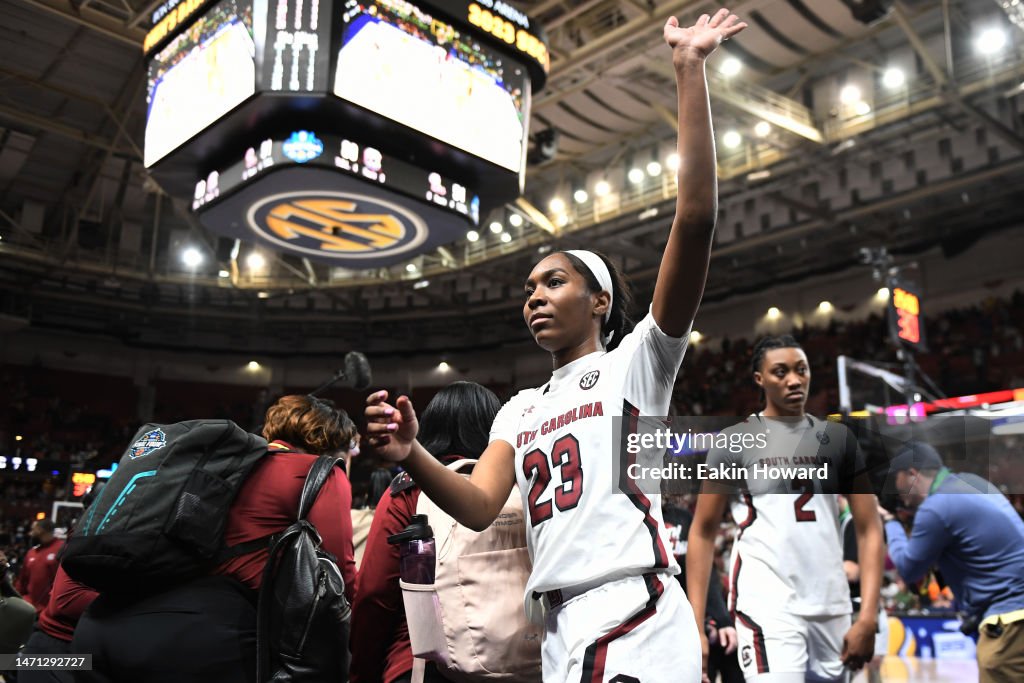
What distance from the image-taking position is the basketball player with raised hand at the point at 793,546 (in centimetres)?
342

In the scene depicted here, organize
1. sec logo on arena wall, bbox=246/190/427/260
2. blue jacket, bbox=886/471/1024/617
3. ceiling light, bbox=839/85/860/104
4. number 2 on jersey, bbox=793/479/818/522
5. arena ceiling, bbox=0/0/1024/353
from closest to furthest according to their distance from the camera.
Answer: blue jacket, bbox=886/471/1024/617 → number 2 on jersey, bbox=793/479/818/522 → sec logo on arena wall, bbox=246/190/427/260 → arena ceiling, bbox=0/0/1024/353 → ceiling light, bbox=839/85/860/104

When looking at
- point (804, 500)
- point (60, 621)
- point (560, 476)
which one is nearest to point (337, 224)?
point (60, 621)

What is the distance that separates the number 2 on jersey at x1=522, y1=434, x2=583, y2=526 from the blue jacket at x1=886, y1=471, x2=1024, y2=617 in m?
2.17

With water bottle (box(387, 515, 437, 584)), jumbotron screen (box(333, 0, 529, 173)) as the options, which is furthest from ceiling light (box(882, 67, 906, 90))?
water bottle (box(387, 515, 437, 584))

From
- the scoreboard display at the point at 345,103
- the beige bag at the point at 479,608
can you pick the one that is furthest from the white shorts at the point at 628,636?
the scoreboard display at the point at 345,103

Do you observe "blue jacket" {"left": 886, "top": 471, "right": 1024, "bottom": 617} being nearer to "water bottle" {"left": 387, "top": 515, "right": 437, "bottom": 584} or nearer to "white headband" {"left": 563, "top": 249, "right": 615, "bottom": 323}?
"white headband" {"left": 563, "top": 249, "right": 615, "bottom": 323}

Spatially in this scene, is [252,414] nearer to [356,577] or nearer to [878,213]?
[878,213]

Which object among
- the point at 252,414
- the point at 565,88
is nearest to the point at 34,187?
the point at 252,414

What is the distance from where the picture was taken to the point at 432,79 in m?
8.87

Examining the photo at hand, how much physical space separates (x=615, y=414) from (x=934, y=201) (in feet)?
64.1

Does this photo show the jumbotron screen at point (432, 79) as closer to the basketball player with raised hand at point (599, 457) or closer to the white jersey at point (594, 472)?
the basketball player with raised hand at point (599, 457)

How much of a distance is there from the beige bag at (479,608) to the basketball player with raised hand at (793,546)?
1.22m

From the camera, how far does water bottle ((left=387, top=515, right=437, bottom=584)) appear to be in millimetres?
2410

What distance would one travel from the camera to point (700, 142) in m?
1.82
